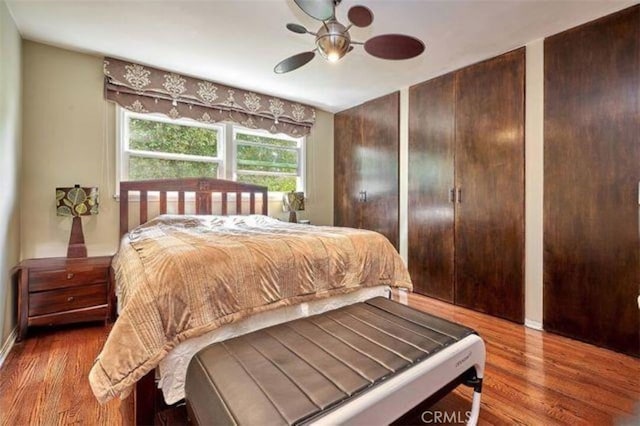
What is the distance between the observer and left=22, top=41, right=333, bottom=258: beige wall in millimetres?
2803

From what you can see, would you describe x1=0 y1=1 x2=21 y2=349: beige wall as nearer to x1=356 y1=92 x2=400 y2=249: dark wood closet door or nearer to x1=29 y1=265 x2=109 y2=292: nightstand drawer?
x1=29 y1=265 x2=109 y2=292: nightstand drawer

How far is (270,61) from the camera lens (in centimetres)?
311

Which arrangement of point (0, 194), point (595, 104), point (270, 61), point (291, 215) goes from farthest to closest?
point (291, 215) < point (270, 61) < point (595, 104) < point (0, 194)

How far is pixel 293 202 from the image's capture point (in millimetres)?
4145

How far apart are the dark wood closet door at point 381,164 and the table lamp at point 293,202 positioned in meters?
0.92

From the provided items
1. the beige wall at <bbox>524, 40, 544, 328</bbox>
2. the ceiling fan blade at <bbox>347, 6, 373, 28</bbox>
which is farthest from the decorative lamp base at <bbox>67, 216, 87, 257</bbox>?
the beige wall at <bbox>524, 40, 544, 328</bbox>

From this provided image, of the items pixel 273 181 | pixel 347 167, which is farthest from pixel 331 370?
pixel 347 167

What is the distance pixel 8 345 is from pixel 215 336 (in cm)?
188

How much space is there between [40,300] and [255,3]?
2.77m

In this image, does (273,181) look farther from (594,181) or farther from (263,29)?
(594,181)

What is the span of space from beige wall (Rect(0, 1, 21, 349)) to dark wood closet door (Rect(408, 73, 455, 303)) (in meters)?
3.69

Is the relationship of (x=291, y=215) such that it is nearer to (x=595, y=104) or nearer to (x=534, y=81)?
(x=534, y=81)

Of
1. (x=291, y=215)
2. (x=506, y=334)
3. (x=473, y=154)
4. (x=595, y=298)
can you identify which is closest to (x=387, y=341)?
(x=506, y=334)

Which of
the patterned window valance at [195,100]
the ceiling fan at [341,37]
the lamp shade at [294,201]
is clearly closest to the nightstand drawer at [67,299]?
the patterned window valance at [195,100]
